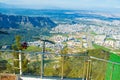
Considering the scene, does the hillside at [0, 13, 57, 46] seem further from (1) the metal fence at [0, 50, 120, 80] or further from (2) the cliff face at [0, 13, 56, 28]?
(1) the metal fence at [0, 50, 120, 80]

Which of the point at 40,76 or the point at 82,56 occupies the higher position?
the point at 82,56

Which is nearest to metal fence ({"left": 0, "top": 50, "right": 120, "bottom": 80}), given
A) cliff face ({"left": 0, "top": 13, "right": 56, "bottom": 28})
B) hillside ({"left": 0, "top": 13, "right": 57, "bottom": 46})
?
hillside ({"left": 0, "top": 13, "right": 57, "bottom": 46})

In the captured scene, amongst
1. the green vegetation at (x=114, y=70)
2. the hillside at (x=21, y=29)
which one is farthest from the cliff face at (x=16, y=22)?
the green vegetation at (x=114, y=70)

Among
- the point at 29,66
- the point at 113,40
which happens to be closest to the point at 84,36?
the point at 113,40

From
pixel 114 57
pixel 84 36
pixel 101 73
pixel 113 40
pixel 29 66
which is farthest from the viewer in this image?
pixel 84 36

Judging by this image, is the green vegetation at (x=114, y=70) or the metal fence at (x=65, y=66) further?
the metal fence at (x=65, y=66)

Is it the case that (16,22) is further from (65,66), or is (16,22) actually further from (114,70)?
(114,70)

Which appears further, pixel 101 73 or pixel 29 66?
pixel 29 66

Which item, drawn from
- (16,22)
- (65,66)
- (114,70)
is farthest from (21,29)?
(114,70)

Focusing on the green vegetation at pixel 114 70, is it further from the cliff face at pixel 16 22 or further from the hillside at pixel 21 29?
the cliff face at pixel 16 22

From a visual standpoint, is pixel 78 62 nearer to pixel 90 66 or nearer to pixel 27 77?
pixel 90 66

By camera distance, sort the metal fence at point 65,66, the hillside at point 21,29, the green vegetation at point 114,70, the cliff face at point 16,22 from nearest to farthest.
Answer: the green vegetation at point 114,70, the metal fence at point 65,66, the hillside at point 21,29, the cliff face at point 16,22
